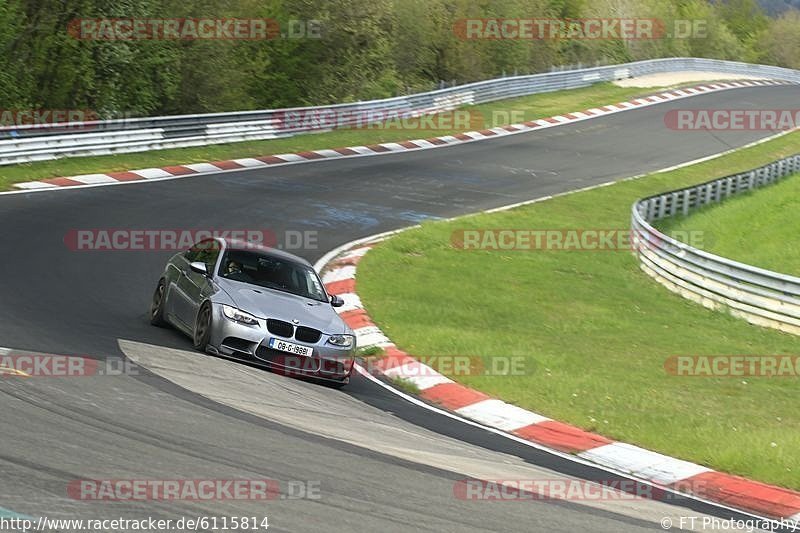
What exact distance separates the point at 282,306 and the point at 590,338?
5426mm

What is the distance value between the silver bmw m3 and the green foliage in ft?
57.0

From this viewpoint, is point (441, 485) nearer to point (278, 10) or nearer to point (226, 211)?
point (226, 211)

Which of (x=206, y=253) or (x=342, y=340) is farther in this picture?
(x=206, y=253)

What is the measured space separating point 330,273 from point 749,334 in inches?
259

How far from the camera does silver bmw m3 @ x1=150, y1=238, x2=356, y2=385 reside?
466 inches

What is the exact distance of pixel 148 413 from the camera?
8.51 meters

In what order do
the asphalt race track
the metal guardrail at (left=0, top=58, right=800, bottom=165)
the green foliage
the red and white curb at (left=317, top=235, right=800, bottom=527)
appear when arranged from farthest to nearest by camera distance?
the green foliage → the metal guardrail at (left=0, top=58, right=800, bottom=165) → the red and white curb at (left=317, top=235, right=800, bottom=527) → the asphalt race track

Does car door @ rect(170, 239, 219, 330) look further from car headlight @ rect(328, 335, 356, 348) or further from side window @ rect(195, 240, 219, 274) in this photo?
car headlight @ rect(328, 335, 356, 348)

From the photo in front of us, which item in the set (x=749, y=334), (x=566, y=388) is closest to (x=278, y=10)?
(x=749, y=334)

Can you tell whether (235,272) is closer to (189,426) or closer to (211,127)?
(189,426)

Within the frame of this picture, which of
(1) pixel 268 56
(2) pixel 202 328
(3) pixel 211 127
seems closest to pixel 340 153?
(3) pixel 211 127

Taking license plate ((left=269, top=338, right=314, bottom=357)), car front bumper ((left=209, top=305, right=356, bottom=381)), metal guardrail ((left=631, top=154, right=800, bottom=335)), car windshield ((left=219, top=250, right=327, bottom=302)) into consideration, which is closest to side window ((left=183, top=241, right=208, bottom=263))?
car windshield ((left=219, top=250, right=327, bottom=302))

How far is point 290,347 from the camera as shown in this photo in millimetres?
11883

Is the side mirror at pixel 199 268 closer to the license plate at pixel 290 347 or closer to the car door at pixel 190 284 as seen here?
the car door at pixel 190 284
